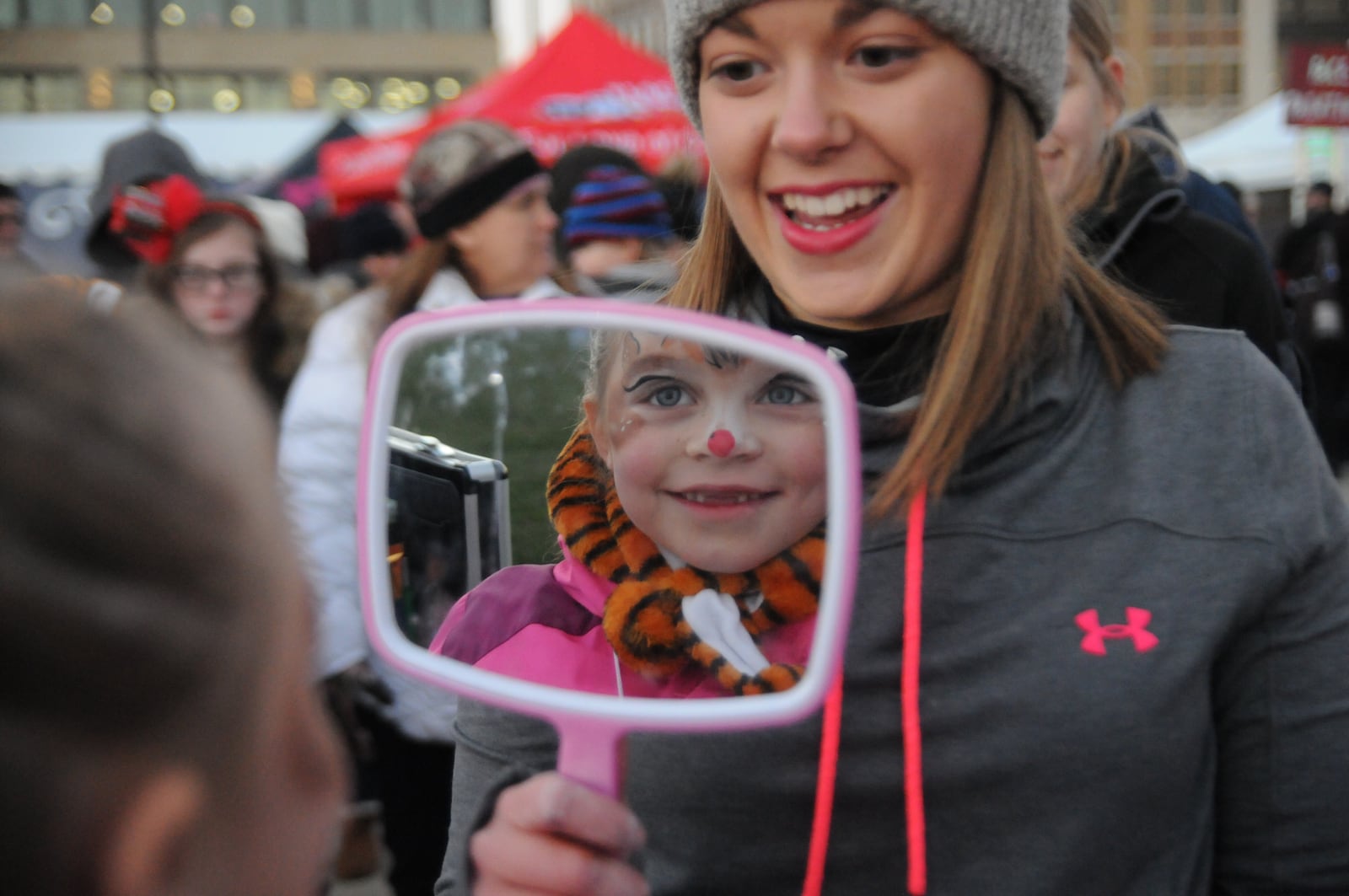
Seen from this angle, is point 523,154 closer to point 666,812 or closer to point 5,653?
point 666,812

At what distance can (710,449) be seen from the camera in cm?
89

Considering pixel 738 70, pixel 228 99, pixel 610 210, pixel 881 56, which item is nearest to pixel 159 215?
pixel 610 210

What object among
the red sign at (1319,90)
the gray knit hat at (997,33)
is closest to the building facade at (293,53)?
the red sign at (1319,90)

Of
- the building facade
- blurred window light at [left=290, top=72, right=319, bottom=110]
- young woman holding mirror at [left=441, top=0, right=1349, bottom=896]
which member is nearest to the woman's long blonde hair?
young woman holding mirror at [left=441, top=0, right=1349, bottom=896]

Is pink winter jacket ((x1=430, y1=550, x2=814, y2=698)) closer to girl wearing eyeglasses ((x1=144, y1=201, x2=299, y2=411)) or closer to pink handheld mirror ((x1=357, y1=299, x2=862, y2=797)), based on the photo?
pink handheld mirror ((x1=357, y1=299, x2=862, y2=797))

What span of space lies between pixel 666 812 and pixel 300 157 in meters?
13.3

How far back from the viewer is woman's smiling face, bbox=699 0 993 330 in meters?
1.19

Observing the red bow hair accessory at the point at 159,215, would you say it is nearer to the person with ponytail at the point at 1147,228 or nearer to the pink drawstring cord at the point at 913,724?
the person with ponytail at the point at 1147,228

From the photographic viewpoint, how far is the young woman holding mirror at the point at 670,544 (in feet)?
2.79

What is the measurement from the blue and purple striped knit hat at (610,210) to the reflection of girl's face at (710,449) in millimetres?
3545

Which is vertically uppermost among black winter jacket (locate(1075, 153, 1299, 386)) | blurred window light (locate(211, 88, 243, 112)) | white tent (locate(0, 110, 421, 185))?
blurred window light (locate(211, 88, 243, 112))

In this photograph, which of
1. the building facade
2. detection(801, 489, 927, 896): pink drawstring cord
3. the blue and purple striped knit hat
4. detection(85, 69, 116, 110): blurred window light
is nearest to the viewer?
detection(801, 489, 927, 896): pink drawstring cord

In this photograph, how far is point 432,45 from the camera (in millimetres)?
45344

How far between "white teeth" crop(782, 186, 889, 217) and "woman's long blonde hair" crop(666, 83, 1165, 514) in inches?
4.2
